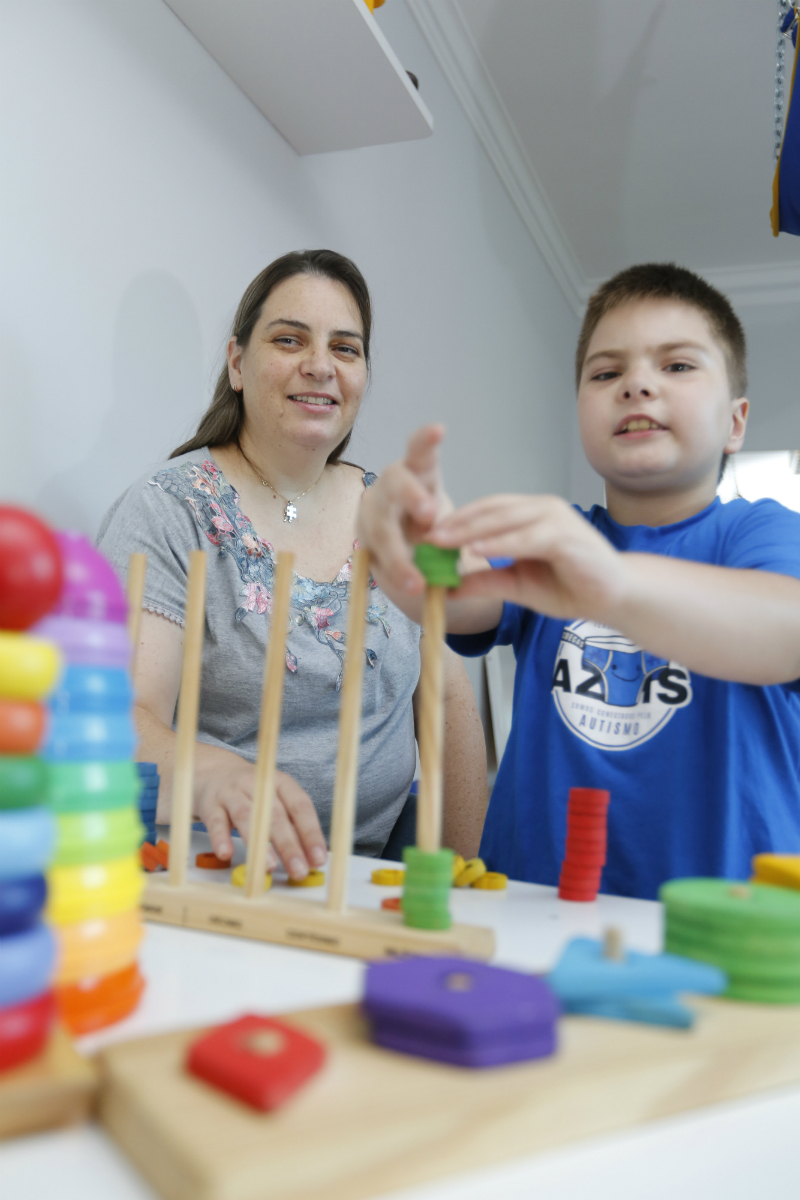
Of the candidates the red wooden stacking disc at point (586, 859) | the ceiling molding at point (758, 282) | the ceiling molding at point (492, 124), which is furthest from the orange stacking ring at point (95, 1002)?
the ceiling molding at point (758, 282)

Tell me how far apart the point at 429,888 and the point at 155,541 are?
72 centimetres

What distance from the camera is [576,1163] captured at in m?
0.31

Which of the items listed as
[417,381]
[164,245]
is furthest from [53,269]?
[417,381]

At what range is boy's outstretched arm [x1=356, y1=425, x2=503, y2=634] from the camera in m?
0.55

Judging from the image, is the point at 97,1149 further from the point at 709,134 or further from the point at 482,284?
the point at 709,134

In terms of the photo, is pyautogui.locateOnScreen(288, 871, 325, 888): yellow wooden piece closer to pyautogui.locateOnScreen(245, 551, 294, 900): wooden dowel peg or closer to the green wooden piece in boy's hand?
pyautogui.locateOnScreen(245, 551, 294, 900): wooden dowel peg

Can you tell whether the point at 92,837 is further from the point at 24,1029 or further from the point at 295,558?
the point at 295,558

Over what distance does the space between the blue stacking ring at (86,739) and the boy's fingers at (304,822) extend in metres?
0.31

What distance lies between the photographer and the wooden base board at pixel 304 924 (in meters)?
0.49

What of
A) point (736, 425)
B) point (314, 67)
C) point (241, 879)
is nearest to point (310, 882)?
point (241, 879)

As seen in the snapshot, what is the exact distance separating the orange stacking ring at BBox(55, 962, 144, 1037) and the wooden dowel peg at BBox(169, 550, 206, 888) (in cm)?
15

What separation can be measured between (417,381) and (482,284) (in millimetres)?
724

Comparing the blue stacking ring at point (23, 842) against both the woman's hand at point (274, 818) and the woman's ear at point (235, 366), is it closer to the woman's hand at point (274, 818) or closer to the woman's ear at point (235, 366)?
the woman's hand at point (274, 818)

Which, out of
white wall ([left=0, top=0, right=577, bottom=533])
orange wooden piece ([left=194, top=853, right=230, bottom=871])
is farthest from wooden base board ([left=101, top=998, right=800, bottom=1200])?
white wall ([left=0, top=0, right=577, bottom=533])
